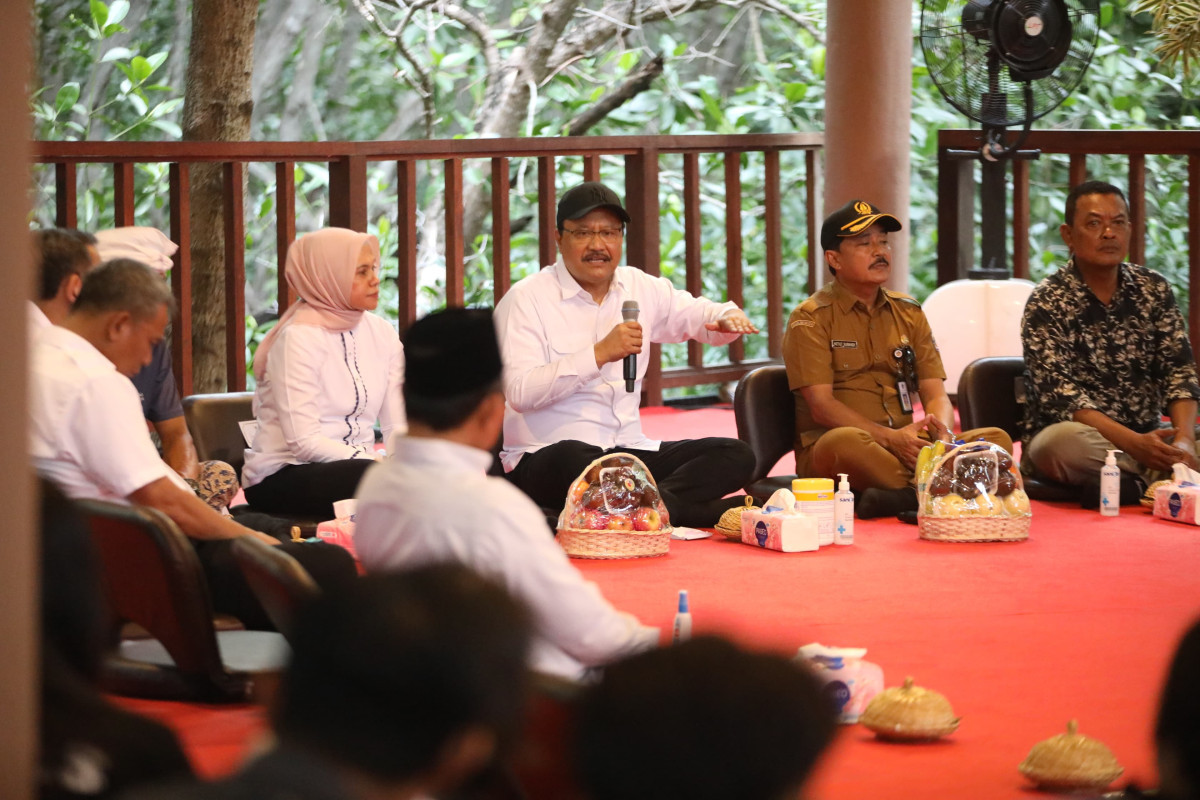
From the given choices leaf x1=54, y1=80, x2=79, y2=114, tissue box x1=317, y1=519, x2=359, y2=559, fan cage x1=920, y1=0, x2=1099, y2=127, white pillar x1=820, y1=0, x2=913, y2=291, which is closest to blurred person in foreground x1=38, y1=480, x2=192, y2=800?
tissue box x1=317, y1=519, x2=359, y2=559

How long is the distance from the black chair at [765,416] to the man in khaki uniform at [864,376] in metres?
0.06

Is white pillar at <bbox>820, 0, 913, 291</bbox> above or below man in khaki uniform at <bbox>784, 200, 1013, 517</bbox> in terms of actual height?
above

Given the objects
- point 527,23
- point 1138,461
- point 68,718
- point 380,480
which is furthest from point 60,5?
point 68,718

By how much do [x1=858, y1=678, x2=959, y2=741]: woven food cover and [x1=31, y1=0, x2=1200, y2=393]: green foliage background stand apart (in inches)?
222

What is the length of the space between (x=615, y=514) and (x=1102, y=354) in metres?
2.06

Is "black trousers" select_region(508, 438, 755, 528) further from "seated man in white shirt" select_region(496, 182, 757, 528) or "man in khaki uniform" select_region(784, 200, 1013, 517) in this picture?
"man in khaki uniform" select_region(784, 200, 1013, 517)

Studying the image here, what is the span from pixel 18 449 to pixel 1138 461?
4765 mm

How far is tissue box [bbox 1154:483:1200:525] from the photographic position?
516cm

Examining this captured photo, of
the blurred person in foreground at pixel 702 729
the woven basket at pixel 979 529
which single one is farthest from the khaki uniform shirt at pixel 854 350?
the blurred person in foreground at pixel 702 729

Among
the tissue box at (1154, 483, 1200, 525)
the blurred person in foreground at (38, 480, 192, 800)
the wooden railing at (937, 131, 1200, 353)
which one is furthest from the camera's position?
the wooden railing at (937, 131, 1200, 353)

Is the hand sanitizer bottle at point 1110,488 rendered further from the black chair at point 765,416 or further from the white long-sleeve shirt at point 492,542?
the white long-sleeve shirt at point 492,542

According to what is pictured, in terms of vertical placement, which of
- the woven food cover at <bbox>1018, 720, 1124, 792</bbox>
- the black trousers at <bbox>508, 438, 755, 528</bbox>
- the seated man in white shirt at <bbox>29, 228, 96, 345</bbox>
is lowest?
the woven food cover at <bbox>1018, 720, 1124, 792</bbox>

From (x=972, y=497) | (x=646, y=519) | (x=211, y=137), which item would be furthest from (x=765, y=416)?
(x=211, y=137)

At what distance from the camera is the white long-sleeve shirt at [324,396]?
467 centimetres
